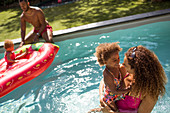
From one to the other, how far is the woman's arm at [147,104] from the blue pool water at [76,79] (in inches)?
54.8

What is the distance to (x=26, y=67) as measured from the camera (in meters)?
4.24

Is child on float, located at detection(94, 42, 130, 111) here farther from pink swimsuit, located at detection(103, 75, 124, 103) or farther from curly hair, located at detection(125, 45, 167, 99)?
curly hair, located at detection(125, 45, 167, 99)

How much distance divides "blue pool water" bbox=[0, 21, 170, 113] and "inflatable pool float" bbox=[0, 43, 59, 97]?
1.08ft

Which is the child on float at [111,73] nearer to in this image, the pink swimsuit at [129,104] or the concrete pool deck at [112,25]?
the pink swimsuit at [129,104]

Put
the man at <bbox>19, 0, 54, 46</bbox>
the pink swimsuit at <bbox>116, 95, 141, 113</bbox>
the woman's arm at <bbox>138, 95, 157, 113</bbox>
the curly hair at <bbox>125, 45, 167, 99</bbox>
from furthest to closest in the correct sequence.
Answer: the man at <bbox>19, 0, 54, 46</bbox>, the pink swimsuit at <bbox>116, 95, 141, 113</bbox>, the woman's arm at <bbox>138, 95, 157, 113</bbox>, the curly hair at <bbox>125, 45, 167, 99</bbox>

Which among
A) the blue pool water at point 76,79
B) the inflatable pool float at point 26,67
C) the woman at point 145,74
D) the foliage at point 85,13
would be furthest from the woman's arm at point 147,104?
the foliage at point 85,13

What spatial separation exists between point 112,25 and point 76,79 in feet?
8.55

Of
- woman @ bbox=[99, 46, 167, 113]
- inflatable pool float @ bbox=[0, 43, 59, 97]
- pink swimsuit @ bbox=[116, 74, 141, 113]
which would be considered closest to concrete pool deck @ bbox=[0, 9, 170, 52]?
inflatable pool float @ bbox=[0, 43, 59, 97]

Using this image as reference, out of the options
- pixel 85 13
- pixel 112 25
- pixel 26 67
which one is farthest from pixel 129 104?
pixel 85 13

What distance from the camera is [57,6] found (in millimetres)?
10109

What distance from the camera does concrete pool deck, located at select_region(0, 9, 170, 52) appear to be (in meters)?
6.09

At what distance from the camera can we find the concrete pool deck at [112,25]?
6090mm

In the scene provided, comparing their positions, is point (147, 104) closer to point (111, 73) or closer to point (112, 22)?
point (111, 73)

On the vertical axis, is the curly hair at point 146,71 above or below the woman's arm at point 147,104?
above
